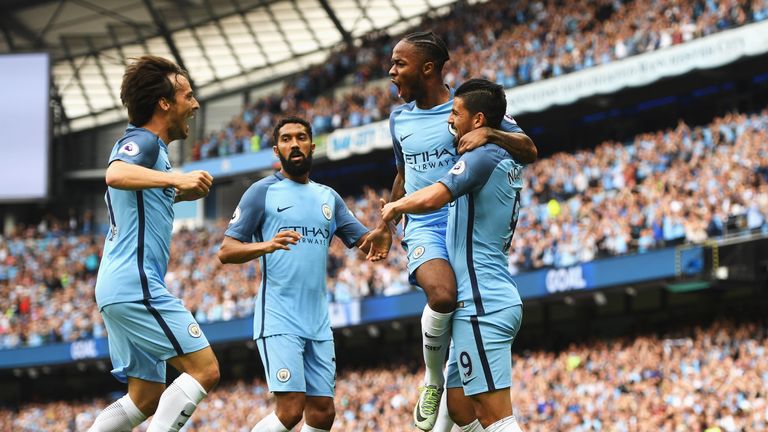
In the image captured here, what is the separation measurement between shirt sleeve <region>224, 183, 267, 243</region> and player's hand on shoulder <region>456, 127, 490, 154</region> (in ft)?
7.02

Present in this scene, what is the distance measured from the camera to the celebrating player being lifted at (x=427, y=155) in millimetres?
8523

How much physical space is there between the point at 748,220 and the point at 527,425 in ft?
19.2

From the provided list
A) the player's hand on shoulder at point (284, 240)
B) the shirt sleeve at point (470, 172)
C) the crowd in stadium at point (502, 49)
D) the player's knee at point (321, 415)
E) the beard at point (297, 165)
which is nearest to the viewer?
the shirt sleeve at point (470, 172)

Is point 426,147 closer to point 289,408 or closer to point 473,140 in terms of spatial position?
point 473,140

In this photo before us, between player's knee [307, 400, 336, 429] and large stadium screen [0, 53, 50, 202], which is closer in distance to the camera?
player's knee [307, 400, 336, 429]

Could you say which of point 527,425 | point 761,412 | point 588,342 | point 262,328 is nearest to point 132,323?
point 262,328

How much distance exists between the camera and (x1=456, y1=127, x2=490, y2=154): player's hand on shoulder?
8047 mm

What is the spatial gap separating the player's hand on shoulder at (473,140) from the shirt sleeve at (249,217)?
2.14 metres

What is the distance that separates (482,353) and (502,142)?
1414 millimetres

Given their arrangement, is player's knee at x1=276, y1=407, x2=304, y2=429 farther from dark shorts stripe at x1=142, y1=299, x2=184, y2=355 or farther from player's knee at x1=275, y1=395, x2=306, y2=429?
dark shorts stripe at x1=142, y1=299, x2=184, y2=355

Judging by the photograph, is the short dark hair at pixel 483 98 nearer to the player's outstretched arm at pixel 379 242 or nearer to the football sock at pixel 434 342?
the player's outstretched arm at pixel 379 242

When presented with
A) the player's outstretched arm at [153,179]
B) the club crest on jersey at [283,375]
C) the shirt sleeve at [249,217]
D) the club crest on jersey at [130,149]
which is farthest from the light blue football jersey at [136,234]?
the club crest on jersey at [283,375]

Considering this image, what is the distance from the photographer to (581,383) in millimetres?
24031

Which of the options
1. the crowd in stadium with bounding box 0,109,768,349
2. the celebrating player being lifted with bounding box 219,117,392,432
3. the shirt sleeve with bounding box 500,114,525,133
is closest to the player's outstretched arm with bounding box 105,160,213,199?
the celebrating player being lifted with bounding box 219,117,392,432
